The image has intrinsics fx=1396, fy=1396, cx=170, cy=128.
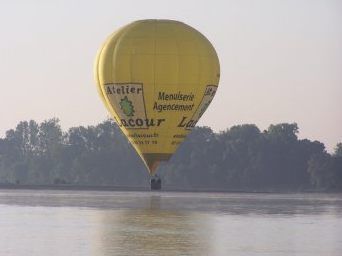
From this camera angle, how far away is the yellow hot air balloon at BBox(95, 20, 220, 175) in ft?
285

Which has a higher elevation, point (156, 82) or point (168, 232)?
point (156, 82)

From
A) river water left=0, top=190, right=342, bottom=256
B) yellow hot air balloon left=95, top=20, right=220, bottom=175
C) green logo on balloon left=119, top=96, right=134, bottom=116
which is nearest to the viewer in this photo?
river water left=0, top=190, right=342, bottom=256

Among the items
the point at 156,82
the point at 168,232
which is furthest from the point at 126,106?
the point at 168,232

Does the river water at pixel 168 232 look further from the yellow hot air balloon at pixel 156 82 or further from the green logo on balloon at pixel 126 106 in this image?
the yellow hot air balloon at pixel 156 82

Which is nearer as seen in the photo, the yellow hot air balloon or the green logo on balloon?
the yellow hot air balloon

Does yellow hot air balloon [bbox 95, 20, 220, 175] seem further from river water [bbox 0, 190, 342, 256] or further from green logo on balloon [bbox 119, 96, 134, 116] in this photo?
river water [bbox 0, 190, 342, 256]

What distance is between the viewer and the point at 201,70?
87562 mm

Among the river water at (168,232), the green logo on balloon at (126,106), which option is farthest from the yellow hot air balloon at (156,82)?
the river water at (168,232)

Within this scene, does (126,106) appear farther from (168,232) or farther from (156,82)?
(168,232)

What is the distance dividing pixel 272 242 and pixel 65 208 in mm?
30118

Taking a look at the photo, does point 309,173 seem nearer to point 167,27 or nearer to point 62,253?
point 167,27

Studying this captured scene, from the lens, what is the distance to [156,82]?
86.9 meters

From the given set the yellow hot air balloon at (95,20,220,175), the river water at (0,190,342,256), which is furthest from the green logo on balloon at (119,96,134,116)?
the river water at (0,190,342,256)

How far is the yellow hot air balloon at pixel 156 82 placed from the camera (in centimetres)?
8688
